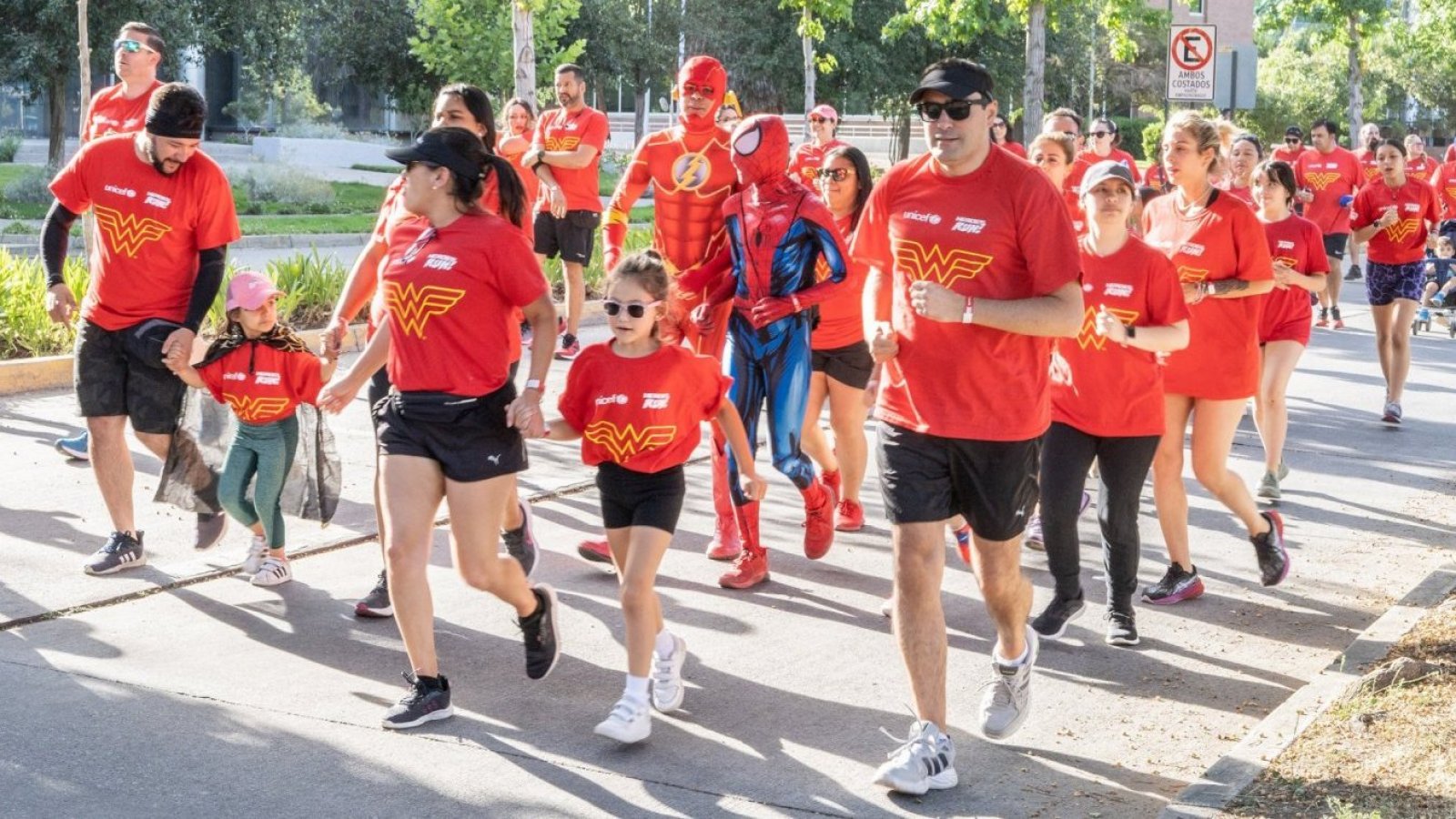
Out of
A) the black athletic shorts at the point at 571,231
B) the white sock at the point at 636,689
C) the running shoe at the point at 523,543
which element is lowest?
the white sock at the point at 636,689

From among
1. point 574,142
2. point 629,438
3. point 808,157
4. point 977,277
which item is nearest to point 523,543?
point 629,438

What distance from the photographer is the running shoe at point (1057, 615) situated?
6.60m

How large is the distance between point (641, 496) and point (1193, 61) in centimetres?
1409

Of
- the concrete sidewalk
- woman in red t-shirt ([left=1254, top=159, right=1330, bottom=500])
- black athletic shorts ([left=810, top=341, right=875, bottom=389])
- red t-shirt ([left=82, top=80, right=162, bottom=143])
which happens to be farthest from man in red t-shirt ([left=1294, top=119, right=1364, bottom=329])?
red t-shirt ([left=82, top=80, right=162, bottom=143])

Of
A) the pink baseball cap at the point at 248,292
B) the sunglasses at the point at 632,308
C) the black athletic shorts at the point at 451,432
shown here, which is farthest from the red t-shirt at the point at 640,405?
the pink baseball cap at the point at 248,292

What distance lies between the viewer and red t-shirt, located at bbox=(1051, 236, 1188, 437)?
20.9 feet

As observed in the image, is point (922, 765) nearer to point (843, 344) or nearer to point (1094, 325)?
point (1094, 325)

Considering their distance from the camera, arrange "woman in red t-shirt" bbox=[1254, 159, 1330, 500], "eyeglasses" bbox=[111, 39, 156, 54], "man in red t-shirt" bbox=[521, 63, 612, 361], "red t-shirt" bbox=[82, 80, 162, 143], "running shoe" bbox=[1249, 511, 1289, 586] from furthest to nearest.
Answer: "man in red t-shirt" bbox=[521, 63, 612, 361] < "woman in red t-shirt" bbox=[1254, 159, 1330, 500] < "red t-shirt" bbox=[82, 80, 162, 143] < "eyeglasses" bbox=[111, 39, 156, 54] < "running shoe" bbox=[1249, 511, 1289, 586]

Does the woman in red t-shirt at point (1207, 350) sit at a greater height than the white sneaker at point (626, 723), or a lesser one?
greater

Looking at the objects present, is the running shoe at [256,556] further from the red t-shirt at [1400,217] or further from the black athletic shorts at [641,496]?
the red t-shirt at [1400,217]

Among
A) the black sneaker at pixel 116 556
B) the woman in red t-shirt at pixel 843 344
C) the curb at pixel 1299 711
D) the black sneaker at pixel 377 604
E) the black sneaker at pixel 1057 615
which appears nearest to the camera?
the curb at pixel 1299 711

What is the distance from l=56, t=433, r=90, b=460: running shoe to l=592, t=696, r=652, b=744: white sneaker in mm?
5085

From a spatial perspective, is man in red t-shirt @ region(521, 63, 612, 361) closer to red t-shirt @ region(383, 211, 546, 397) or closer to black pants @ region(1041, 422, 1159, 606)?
black pants @ region(1041, 422, 1159, 606)

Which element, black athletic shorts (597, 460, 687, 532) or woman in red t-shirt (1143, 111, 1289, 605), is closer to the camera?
black athletic shorts (597, 460, 687, 532)
